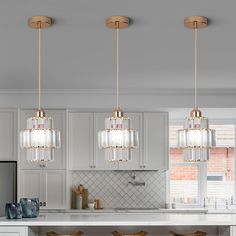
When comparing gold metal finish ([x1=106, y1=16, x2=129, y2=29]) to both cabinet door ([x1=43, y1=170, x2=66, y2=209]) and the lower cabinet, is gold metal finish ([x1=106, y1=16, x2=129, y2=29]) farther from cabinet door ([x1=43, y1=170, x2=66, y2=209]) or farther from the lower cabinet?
cabinet door ([x1=43, y1=170, x2=66, y2=209])

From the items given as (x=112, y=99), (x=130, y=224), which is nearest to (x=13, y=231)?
(x=130, y=224)

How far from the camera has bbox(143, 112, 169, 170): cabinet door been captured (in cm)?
812

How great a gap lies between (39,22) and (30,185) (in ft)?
13.8

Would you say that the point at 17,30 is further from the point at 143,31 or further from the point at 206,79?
the point at 206,79

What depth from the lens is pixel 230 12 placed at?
388cm

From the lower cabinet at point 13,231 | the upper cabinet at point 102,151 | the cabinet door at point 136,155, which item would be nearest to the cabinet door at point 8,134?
the upper cabinet at point 102,151

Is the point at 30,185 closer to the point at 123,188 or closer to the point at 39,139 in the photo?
the point at 123,188

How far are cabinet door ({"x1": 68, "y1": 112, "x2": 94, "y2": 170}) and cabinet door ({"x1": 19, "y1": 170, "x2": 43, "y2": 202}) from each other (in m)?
0.54

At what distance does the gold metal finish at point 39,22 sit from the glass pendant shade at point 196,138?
4.22 feet

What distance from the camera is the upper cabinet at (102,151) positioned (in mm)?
8047

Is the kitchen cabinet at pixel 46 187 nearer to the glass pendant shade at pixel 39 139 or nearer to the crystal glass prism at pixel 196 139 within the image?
the glass pendant shade at pixel 39 139

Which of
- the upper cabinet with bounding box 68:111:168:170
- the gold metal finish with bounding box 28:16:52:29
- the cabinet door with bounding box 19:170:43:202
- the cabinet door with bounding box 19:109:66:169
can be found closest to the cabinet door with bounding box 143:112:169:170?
the upper cabinet with bounding box 68:111:168:170

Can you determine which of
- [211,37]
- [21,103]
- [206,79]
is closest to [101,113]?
[21,103]

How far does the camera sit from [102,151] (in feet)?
26.4
